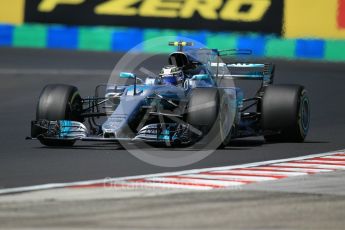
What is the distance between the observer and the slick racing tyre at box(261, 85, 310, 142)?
575 inches

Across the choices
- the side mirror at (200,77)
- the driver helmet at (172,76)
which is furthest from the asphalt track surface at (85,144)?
the driver helmet at (172,76)

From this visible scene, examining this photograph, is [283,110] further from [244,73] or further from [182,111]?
[182,111]

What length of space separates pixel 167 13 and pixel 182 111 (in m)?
12.1

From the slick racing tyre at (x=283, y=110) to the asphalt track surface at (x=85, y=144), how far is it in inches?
8.1

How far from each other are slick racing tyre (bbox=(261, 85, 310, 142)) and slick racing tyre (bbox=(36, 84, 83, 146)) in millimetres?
2440

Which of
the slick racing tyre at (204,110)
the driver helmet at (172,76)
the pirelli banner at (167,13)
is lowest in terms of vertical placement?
the slick racing tyre at (204,110)

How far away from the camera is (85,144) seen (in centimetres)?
1455

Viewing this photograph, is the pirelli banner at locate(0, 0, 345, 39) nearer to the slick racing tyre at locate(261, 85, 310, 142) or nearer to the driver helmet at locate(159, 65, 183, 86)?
the slick racing tyre at locate(261, 85, 310, 142)

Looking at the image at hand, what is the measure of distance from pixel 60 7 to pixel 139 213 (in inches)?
723

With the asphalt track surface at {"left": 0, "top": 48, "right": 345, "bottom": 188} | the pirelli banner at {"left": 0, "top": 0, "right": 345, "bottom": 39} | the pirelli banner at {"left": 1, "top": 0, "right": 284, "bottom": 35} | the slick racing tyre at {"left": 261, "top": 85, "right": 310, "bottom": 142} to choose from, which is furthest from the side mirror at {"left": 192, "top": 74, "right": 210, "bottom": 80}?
the pirelli banner at {"left": 1, "top": 0, "right": 284, "bottom": 35}

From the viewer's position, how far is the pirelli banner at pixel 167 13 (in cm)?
2508

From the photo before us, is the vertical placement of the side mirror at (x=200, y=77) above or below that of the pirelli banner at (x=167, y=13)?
below

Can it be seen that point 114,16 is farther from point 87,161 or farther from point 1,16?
point 87,161

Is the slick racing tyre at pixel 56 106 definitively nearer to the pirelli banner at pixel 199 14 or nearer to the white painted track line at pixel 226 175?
the white painted track line at pixel 226 175
